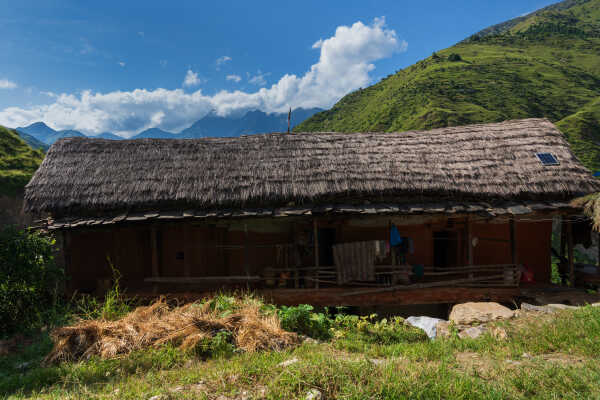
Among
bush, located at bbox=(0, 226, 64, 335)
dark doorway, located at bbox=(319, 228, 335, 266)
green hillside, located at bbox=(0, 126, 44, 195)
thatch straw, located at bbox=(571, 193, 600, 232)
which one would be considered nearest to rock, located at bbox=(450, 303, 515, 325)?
thatch straw, located at bbox=(571, 193, 600, 232)

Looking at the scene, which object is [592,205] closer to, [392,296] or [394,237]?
[394,237]

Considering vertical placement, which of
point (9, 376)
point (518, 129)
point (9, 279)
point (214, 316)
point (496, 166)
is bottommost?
point (9, 376)

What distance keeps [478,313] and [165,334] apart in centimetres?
678

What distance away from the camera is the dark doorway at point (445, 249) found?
984cm

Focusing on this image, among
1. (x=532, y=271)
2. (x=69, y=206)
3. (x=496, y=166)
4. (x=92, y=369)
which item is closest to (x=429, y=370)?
(x=92, y=369)

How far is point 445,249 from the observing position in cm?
1030

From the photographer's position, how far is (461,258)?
9.52m

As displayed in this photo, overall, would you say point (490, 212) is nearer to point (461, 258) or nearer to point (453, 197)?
point (453, 197)

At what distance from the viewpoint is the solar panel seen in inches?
360

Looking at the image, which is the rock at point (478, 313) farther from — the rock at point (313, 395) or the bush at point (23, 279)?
the bush at point (23, 279)

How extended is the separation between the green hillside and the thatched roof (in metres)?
12.6

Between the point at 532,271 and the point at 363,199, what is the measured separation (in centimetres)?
622

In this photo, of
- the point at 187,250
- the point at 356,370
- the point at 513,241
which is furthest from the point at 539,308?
the point at 187,250

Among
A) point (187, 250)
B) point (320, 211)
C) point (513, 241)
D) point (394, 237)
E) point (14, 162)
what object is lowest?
point (187, 250)
